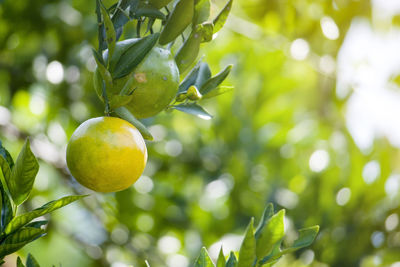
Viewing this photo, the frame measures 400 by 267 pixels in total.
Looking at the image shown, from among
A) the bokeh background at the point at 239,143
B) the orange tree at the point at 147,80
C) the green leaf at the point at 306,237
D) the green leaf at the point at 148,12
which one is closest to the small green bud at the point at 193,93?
the orange tree at the point at 147,80

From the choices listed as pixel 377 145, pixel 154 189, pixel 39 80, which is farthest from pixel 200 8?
pixel 377 145

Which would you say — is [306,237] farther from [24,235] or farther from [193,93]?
[24,235]

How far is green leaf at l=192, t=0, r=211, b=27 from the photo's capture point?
2.01ft

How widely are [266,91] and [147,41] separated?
1.44 meters

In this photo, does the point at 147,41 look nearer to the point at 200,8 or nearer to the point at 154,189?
the point at 200,8

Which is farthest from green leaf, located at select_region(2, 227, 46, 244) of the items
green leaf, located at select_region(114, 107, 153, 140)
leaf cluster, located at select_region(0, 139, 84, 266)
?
green leaf, located at select_region(114, 107, 153, 140)

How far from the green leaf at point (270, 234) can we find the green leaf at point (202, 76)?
0.20m

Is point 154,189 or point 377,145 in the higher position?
point 377,145

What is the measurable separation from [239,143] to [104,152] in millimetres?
1370

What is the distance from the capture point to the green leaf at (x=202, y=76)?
682mm

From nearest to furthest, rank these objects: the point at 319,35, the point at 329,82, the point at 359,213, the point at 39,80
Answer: the point at 39,80, the point at 359,213, the point at 319,35, the point at 329,82

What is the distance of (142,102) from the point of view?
601 millimetres

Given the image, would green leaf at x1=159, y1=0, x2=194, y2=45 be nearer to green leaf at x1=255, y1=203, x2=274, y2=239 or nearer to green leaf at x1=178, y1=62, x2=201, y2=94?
green leaf at x1=178, y1=62, x2=201, y2=94

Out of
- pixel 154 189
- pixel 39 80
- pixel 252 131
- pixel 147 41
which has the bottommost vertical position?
pixel 154 189
